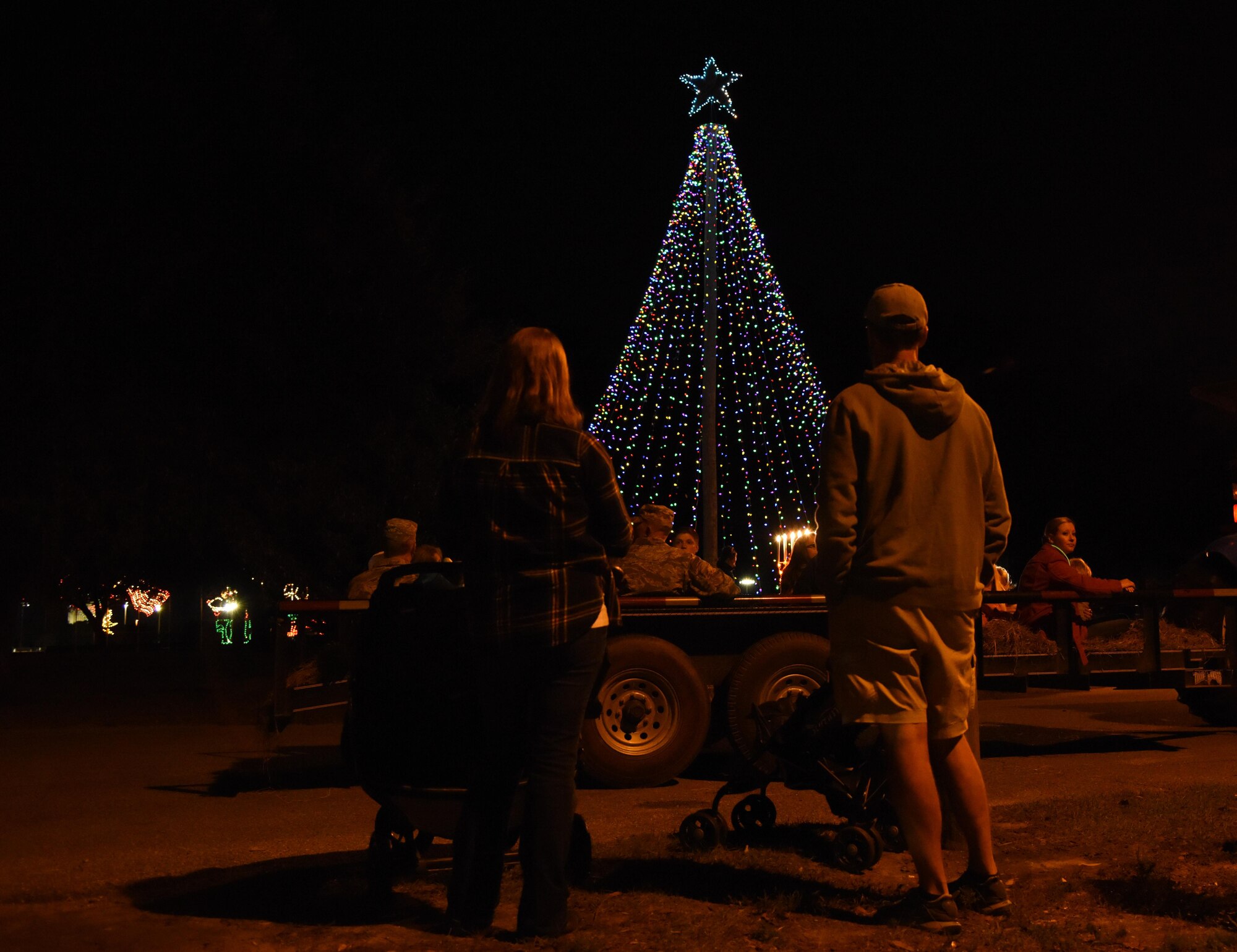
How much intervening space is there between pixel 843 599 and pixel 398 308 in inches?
603

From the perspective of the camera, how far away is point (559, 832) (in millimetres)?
3996

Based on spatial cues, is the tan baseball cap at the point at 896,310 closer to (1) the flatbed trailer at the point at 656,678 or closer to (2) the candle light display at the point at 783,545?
(1) the flatbed trailer at the point at 656,678

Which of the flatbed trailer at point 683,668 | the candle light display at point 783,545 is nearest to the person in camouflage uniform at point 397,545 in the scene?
the flatbed trailer at point 683,668

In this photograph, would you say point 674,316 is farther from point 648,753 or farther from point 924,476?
point 924,476

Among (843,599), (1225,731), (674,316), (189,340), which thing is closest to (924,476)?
(843,599)

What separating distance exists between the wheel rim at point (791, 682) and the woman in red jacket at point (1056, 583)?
5.17 ft

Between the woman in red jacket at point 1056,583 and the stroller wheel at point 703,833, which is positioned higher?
the woman in red jacket at point 1056,583

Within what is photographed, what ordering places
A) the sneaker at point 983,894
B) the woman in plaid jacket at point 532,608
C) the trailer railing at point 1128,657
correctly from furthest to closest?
the trailer railing at point 1128,657 < the sneaker at point 983,894 < the woman in plaid jacket at point 532,608

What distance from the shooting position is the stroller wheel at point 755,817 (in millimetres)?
5406

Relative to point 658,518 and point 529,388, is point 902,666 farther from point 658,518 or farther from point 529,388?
point 658,518

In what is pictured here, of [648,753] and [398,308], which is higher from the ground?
[398,308]

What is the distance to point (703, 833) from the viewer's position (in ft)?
17.3

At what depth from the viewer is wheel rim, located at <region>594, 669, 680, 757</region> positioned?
768 cm

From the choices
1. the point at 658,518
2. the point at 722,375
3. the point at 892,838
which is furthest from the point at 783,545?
the point at 892,838
